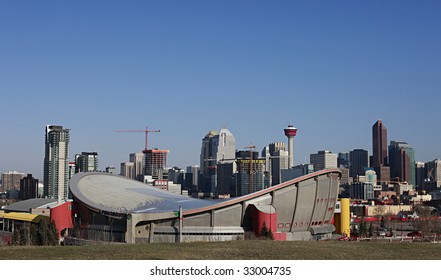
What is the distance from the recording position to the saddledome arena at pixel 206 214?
68.3m

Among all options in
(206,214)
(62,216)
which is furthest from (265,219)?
(62,216)

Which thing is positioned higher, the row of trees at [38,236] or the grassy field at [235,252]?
the grassy field at [235,252]

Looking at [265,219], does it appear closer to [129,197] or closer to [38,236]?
[129,197]

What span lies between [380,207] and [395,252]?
160 metres

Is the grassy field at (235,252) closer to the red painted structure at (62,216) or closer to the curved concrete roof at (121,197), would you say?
the curved concrete roof at (121,197)

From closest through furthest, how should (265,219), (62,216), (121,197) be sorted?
(265,219), (62,216), (121,197)

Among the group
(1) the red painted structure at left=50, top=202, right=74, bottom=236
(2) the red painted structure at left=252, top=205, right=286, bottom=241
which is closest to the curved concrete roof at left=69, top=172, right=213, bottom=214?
(1) the red painted structure at left=50, top=202, right=74, bottom=236

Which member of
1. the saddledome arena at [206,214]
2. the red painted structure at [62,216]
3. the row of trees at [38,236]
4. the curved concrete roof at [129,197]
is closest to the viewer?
the row of trees at [38,236]

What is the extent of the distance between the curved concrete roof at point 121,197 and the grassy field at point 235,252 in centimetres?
3823

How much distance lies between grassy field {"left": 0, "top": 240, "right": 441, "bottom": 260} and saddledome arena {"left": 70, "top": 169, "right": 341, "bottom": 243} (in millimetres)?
33965

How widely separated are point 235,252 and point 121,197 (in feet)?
168

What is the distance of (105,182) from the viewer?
286ft

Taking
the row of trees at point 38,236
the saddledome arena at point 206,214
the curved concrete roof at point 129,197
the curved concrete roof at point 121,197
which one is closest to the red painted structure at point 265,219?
the saddledome arena at point 206,214

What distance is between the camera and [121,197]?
3083 inches
